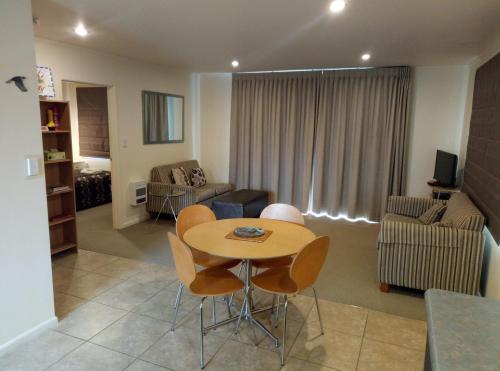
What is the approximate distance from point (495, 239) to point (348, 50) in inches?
103

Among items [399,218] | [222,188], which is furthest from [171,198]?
[399,218]

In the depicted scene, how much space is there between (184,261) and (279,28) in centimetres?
236

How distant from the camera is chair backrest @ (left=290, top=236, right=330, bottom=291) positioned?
2.21 meters

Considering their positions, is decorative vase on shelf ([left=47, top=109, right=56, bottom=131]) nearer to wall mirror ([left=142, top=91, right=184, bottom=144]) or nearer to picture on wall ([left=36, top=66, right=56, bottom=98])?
picture on wall ([left=36, top=66, right=56, bottom=98])

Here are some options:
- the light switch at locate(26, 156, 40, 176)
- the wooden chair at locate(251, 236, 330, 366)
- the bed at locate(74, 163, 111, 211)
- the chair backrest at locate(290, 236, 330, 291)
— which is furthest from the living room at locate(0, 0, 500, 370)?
the bed at locate(74, 163, 111, 211)

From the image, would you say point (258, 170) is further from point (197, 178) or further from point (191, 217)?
point (191, 217)

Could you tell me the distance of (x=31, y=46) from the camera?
2324mm

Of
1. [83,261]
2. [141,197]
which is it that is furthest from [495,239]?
[141,197]

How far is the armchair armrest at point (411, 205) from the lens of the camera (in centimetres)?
434

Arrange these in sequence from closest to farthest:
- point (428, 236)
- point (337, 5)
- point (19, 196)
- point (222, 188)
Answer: point (19, 196) < point (337, 5) < point (428, 236) < point (222, 188)

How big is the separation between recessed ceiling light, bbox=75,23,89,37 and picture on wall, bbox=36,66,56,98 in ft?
1.85

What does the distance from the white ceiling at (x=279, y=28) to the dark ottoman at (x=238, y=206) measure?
2.04 meters

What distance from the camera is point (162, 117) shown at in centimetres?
582

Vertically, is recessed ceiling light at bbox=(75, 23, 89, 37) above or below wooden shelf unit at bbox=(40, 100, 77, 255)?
above
